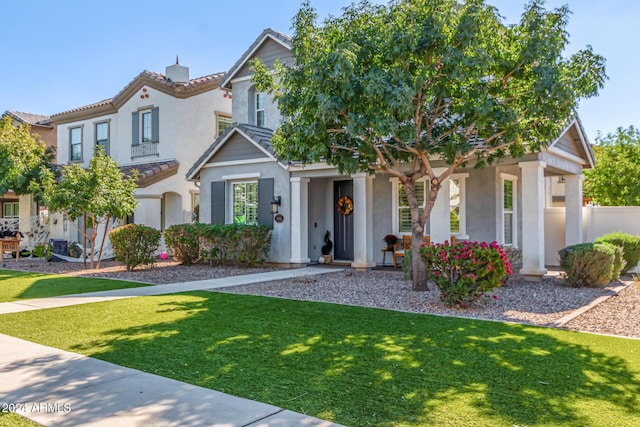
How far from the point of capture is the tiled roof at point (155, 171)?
18.8 metres

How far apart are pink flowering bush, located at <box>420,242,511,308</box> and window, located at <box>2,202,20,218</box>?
2804 centimetres

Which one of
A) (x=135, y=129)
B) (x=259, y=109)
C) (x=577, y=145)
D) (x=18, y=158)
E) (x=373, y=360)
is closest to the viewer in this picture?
(x=373, y=360)

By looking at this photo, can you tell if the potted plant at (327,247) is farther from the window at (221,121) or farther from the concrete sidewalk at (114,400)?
the concrete sidewalk at (114,400)

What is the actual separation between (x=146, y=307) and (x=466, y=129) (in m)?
6.88

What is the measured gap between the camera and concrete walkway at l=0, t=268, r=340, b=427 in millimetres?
3799

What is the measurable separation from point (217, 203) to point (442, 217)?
24.7 feet

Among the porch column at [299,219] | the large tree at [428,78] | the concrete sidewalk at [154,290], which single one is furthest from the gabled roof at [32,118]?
the large tree at [428,78]

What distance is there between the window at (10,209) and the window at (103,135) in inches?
376

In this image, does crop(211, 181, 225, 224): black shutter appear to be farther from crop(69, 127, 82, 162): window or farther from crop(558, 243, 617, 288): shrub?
crop(69, 127, 82, 162): window

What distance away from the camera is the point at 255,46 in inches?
678

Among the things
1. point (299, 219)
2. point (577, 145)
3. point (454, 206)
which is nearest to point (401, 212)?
point (454, 206)

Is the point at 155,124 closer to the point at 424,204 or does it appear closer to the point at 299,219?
the point at 299,219

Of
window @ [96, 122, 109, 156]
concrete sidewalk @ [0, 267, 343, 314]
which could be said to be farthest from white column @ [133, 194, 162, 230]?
concrete sidewalk @ [0, 267, 343, 314]

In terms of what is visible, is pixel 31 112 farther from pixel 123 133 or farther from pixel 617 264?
pixel 617 264
